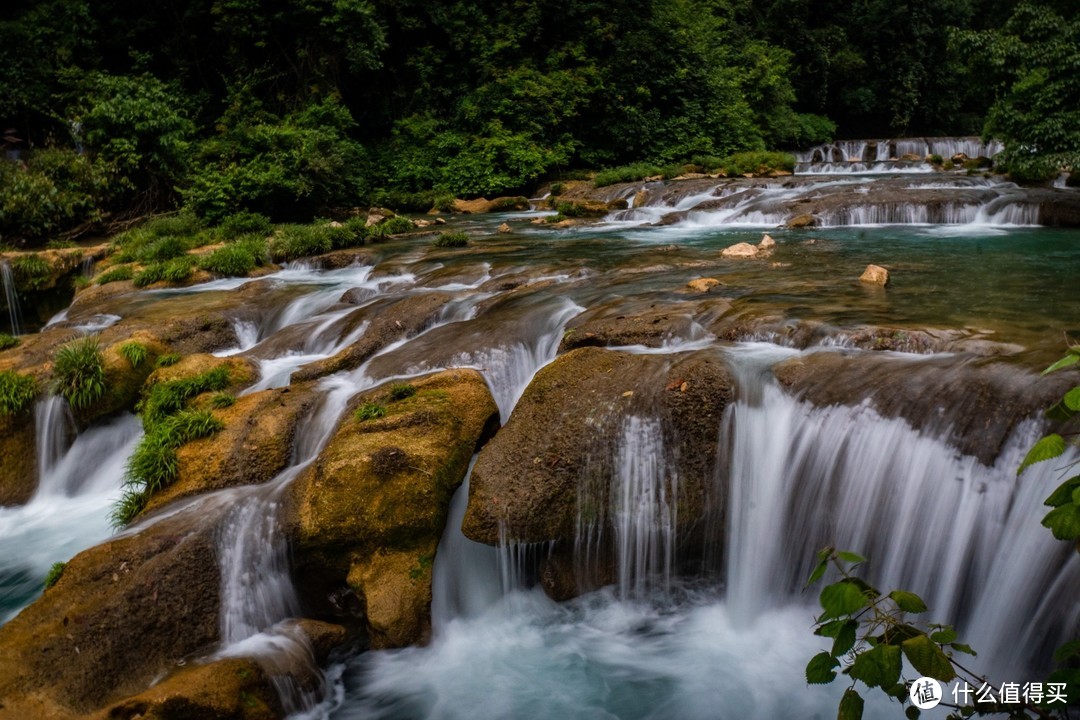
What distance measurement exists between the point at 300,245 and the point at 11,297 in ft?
17.7

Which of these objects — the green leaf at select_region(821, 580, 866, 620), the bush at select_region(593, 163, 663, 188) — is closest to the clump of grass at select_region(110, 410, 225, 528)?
the green leaf at select_region(821, 580, 866, 620)

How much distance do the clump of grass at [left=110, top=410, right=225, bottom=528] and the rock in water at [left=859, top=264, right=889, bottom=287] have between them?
735 cm

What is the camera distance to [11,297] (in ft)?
43.3

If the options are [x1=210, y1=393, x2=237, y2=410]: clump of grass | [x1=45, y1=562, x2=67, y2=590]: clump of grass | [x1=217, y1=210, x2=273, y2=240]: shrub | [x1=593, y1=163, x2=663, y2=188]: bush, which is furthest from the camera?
[x1=593, y1=163, x2=663, y2=188]: bush

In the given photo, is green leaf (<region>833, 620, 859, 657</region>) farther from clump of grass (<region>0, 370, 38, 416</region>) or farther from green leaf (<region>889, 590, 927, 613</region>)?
clump of grass (<region>0, 370, 38, 416</region>)

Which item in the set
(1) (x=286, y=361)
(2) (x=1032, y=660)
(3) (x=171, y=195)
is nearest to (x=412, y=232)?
(3) (x=171, y=195)

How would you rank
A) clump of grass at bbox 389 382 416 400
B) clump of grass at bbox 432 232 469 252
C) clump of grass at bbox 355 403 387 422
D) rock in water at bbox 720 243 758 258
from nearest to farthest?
1. clump of grass at bbox 355 403 387 422
2. clump of grass at bbox 389 382 416 400
3. rock in water at bbox 720 243 758 258
4. clump of grass at bbox 432 232 469 252

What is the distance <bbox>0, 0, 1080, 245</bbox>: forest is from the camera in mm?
15438

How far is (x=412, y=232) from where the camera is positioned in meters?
16.8

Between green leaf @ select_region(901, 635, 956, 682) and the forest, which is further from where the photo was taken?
the forest

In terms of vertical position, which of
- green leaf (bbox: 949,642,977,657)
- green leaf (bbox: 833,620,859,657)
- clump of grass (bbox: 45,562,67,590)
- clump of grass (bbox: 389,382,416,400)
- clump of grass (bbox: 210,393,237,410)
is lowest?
clump of grass (bbox: 45,562,67,590)

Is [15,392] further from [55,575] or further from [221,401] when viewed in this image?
[55,575]

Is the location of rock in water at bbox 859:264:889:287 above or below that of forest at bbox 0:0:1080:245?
below

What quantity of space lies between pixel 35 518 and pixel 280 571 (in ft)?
12.1
